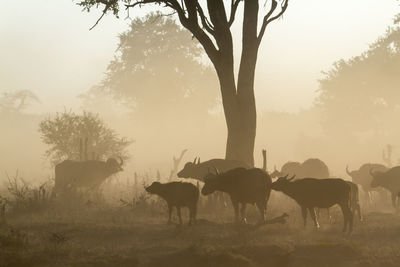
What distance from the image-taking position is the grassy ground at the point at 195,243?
9.09m

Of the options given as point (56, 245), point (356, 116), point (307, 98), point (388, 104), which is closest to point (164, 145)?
point (356, 116)

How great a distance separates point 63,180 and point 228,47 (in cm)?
928

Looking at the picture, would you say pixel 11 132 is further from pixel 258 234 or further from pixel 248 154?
pixel 258 234

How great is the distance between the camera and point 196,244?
32.6 ft

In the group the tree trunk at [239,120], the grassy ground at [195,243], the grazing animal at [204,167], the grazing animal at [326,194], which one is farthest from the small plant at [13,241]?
the tree trunk at [239,120]

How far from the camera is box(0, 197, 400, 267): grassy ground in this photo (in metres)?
9.09

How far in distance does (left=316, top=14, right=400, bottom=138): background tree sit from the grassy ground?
34444 millimetres

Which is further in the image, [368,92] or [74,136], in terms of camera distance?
[368,92]

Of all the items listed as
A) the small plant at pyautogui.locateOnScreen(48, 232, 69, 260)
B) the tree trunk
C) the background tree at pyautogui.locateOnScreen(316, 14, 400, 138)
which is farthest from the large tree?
the background tree at pyautogui.locateOnScreen(316, 14, 400, 138)

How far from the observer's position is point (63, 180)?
2061 cm

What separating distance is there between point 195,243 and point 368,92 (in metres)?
41.1

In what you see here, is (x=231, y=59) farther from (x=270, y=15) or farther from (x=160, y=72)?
(x=160, y=72)

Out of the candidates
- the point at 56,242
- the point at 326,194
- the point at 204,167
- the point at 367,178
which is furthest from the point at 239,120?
the point at 56,242

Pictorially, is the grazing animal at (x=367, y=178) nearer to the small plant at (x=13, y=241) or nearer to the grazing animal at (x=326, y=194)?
the grazing animal at (x=326, y=194)
